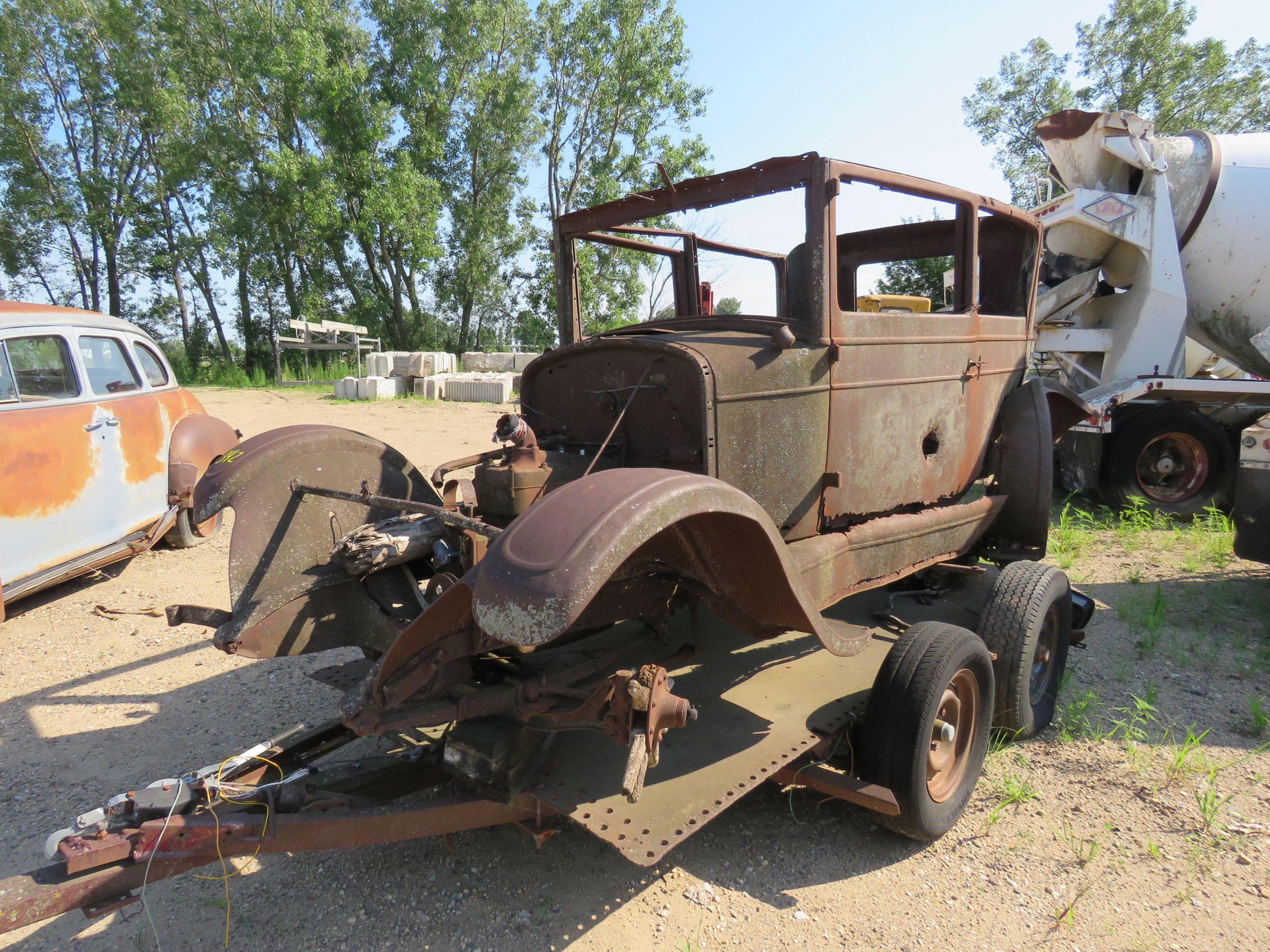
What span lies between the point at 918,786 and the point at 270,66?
2383 cm

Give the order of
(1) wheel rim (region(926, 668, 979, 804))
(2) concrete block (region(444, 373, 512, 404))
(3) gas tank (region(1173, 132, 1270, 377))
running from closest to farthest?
1. (1) wheel rim (region(926, 668, 979, 804))
2. (3) gas tank (region(1173, 132, 1270, 377))
3. (2) concrete block (region(444, 373, 512, 404))

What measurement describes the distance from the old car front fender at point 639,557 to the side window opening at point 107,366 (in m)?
5.06

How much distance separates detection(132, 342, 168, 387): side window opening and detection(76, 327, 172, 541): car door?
10 centimetres

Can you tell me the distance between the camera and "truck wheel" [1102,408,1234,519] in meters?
7.59

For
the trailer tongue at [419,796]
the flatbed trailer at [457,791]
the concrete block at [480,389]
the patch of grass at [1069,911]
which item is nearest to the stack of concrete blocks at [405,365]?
the concrete block at [480,389]

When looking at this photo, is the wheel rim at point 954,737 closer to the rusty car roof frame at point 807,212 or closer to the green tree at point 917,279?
the rusty car roof frame at point 807,212

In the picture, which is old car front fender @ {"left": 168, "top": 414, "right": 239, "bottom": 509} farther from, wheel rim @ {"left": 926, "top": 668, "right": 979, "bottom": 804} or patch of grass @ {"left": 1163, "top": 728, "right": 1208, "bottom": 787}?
patch of grass @ {"left": 1163, "top": 728, "right": 1208, "bottom": 787}

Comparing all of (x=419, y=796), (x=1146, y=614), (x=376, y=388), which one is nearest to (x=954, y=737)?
(x=419, y=796)

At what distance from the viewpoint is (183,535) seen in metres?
6.57

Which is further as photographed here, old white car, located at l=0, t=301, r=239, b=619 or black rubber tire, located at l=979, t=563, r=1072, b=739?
old white car, located at l=0, t=301, r=239, b=619

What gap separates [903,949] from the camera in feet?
7.67

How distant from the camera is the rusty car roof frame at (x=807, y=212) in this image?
2.94 m

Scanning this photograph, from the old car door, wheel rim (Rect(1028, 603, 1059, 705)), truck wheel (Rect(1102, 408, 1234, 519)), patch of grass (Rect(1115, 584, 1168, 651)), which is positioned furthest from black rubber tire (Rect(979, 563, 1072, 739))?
truck wheel (Rect(1102, 408, 1234, 519))

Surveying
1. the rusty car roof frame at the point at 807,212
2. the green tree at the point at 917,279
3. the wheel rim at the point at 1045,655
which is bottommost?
the wheel rim at the point at 1045,655
